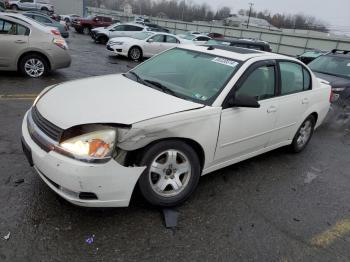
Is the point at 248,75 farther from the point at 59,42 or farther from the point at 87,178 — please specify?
the point at 59,42

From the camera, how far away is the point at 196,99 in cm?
354

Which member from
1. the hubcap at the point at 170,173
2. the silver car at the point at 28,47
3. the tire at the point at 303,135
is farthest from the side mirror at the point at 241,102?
the silver car at the point at 28,47

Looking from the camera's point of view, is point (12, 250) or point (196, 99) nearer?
point (12, 250)

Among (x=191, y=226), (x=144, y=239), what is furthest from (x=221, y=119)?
(x=144, y=239)

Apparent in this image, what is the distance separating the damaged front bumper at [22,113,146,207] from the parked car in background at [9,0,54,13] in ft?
141

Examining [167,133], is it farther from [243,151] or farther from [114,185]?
[243,151]

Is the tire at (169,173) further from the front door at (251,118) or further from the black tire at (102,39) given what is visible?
the black tire at (102,39)

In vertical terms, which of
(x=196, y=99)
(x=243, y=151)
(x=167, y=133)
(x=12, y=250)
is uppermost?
(x=196, y=99)

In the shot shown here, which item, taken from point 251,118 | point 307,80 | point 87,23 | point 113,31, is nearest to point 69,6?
point 87,23

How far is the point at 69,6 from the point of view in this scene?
4828 centimetres

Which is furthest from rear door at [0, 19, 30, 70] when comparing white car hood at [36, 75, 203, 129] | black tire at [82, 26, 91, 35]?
black tire at [82, 26, 91, 35]

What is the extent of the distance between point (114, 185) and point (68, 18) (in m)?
38.3

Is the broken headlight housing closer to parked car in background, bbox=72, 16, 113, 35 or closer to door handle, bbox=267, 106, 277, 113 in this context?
door handle, bbox=267, 106, 277, 113

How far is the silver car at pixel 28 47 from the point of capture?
8102 millimetres
